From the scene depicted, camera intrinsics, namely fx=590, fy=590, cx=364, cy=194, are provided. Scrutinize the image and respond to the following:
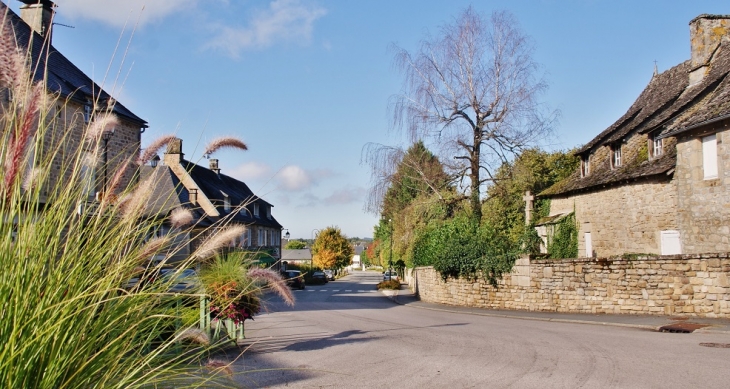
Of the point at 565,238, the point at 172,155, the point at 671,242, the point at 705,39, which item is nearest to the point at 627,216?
the point at 671,242

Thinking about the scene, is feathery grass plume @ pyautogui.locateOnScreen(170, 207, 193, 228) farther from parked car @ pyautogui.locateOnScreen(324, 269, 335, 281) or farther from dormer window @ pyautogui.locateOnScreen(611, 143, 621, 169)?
parked car @ pyautogui.locateOnScreen(324, 269, 335, 281)

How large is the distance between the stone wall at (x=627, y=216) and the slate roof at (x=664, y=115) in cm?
39

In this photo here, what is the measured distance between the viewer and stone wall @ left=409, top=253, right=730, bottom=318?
14.5m

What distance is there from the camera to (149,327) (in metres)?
2.68

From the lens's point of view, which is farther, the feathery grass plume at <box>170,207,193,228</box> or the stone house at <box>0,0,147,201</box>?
the feathery grass plume at <box>170,207,193,228</box>

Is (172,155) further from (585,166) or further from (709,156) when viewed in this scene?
(585,166)

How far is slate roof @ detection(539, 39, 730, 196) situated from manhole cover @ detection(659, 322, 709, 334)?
199 inches

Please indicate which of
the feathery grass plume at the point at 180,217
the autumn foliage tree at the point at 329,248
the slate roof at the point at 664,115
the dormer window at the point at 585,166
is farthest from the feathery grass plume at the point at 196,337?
the autumn foliage tree at the point at 329,248

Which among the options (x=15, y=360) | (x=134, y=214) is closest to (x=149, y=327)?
(x=134, y=214)

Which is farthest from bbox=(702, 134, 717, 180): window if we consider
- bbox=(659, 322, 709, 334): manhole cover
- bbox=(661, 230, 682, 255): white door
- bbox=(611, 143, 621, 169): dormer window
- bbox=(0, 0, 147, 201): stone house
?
bbox=(0, 0, 147, 201): stone house

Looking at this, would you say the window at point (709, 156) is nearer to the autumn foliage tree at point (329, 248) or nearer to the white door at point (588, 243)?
the white door at point (588, 243)

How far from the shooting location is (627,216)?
19141mm

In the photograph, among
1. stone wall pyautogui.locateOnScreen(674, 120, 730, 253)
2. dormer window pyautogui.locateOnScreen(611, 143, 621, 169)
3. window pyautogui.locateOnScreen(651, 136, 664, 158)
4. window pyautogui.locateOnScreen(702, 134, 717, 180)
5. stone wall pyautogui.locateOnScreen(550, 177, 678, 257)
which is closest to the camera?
stone wall pyautogui.locateOnScreen(674, 120, 730, 253)

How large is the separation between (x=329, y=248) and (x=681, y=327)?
184 feet
